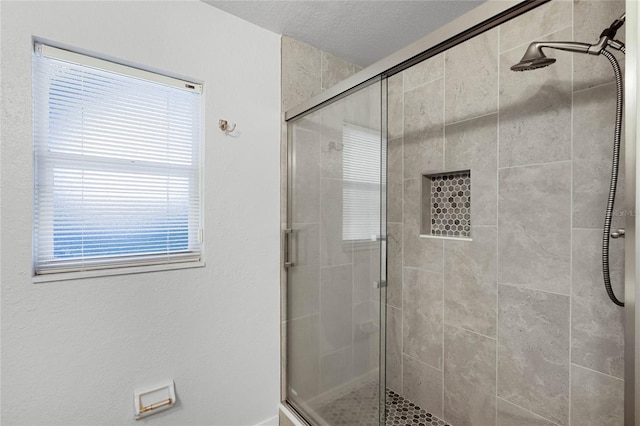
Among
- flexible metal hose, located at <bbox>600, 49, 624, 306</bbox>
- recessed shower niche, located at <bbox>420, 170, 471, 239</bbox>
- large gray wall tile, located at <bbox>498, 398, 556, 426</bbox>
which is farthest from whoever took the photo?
recessed shower niche, located at <bbox>420, 170, 471, 239</bbox>

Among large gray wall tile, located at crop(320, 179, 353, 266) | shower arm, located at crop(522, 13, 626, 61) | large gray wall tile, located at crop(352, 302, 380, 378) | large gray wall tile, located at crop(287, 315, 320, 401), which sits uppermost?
shower arm, located at crop(522, 13, 626, 61)

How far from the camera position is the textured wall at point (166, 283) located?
1.13 metres

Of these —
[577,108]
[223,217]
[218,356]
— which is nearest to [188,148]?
[223,217]

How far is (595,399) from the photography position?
1.23 meters

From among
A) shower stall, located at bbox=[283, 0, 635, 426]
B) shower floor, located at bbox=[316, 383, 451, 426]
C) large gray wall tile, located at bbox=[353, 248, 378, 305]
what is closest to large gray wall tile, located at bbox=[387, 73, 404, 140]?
shower stall, located at bbox=[283, 0, 635, 426]

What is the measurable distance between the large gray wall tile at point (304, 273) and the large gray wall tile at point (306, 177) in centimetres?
7

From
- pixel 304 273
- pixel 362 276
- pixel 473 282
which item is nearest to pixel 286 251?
pixel 304 273

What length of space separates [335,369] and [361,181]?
3.09ft

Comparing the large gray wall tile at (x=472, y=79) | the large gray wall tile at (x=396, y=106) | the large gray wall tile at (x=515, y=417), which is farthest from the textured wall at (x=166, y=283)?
the large gray wall tile at (x=515, y=417)

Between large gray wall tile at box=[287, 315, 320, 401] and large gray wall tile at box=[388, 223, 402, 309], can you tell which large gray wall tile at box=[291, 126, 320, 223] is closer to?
large gray wall tile at box=[287, 315, 320, 401]

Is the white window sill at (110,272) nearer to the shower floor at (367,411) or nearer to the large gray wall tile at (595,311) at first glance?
the shower floor at (367,411)

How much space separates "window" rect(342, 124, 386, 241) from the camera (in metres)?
1.26

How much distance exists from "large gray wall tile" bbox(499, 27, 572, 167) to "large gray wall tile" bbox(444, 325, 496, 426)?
0.95 m

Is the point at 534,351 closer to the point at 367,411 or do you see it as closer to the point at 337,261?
the point at 367,411
